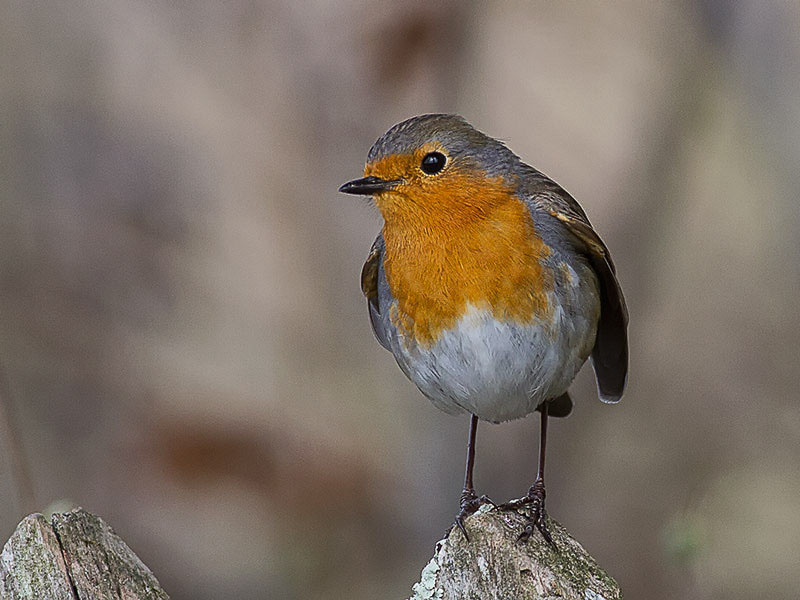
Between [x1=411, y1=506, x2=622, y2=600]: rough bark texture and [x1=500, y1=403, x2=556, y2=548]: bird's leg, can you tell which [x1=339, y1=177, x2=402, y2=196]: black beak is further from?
[x1=411, y1=506, x2=622, y2=600]: rough bark texture

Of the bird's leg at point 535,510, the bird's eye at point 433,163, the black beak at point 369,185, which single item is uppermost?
the bird's eye at point 433,163

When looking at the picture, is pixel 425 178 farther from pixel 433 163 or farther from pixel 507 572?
pixel 507 572

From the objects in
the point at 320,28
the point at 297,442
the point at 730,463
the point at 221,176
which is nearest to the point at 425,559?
the point at 297,442

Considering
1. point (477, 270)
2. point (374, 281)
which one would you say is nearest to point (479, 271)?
point (477, 270)

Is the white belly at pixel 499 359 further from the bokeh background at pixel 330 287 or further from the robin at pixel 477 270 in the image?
the bokeh background at pixel 330 287

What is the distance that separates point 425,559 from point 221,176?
1930 millimetres

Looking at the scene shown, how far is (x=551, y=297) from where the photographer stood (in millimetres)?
2848

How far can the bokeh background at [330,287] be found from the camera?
15.1 feet

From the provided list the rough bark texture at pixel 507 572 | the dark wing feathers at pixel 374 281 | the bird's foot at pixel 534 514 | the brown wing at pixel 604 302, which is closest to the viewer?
the rough bark texture at pixel 507 572

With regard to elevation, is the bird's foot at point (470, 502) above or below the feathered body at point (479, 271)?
below

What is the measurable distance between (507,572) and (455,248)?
0.94 m

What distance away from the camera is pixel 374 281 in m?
3.14

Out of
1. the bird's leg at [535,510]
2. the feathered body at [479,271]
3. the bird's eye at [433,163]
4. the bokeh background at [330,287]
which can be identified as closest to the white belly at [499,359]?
the feathered body at [479,271]

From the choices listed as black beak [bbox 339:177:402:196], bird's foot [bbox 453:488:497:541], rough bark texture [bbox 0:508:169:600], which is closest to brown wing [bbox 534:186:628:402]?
black beak [bbox 339:177:402:196]
